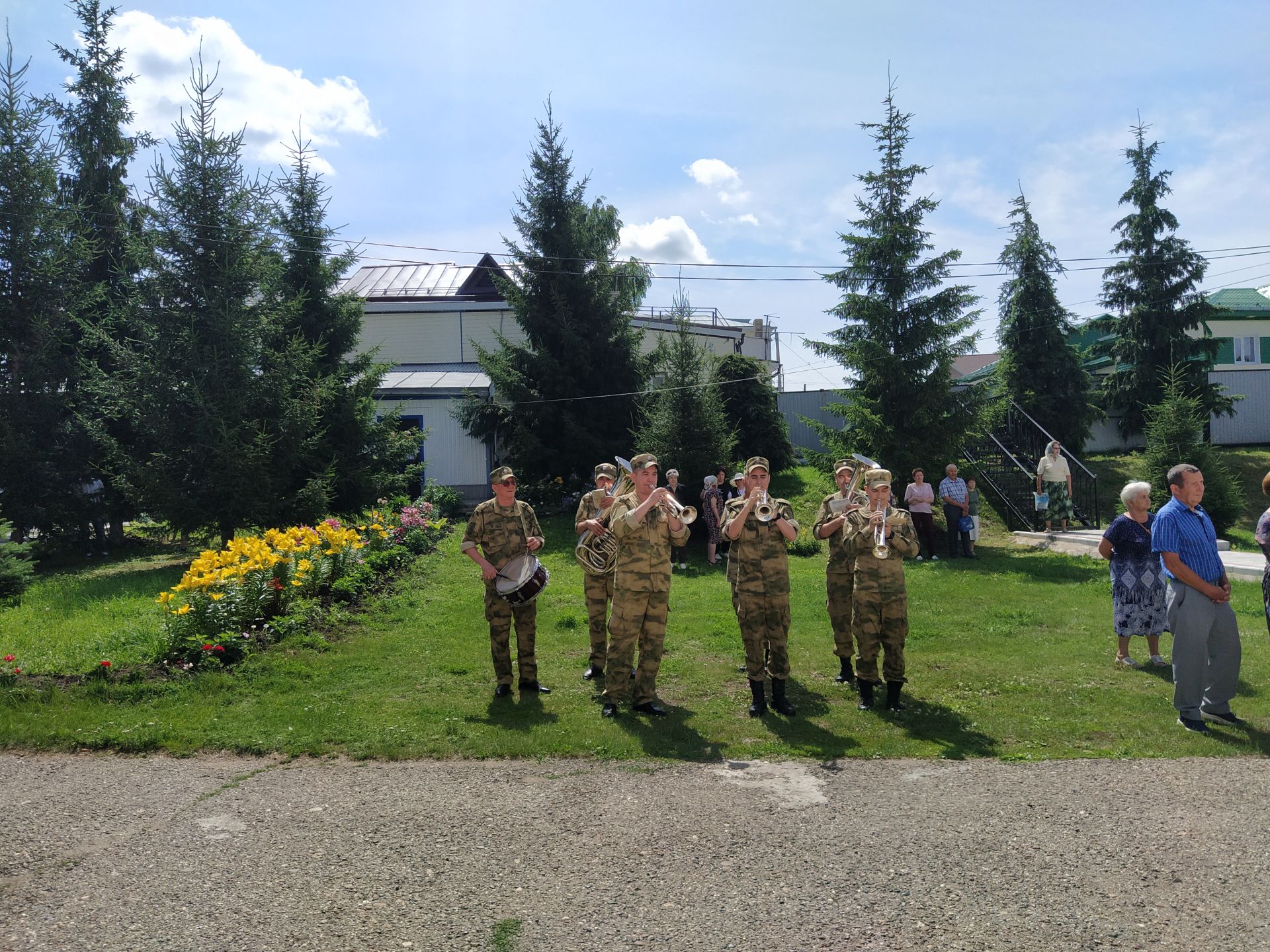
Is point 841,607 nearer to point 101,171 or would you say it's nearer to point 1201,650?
point 1201,650

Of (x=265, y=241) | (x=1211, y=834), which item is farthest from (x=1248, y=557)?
(x=265, y=241)

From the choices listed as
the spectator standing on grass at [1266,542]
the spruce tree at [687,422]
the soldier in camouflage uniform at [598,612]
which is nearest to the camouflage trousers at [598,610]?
the soldier in camouflage uniform at [598,612]

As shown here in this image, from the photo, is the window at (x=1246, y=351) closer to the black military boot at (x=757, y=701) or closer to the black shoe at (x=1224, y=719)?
the black shoe at (x=1224, y=719)

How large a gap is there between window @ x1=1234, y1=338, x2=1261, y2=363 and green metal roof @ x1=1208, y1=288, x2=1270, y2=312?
2.16 m

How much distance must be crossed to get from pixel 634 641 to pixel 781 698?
4.13 feet

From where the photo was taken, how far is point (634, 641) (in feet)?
23.7

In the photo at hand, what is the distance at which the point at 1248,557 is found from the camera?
14.4m

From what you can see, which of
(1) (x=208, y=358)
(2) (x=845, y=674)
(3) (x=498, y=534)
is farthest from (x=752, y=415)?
(3) (x=498, y=534)

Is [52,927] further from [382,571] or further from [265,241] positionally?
[265,241]

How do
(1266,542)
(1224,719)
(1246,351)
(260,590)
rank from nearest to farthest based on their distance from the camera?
(1224,719), (1266,542), (260,590), (1246,351)

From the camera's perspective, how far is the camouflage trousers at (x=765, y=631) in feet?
23.3

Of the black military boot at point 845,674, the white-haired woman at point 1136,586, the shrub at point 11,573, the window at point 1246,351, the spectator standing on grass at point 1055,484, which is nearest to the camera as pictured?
the black military boot at point 845,674

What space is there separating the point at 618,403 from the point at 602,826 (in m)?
17.3

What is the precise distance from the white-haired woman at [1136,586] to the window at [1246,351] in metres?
31.7
